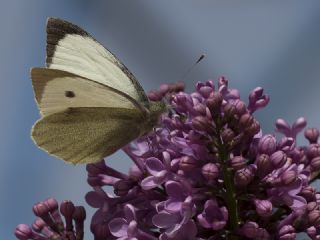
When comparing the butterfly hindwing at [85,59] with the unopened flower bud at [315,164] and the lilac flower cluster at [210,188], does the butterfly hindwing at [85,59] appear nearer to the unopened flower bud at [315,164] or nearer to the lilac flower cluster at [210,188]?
the lilac flower cluster at [210,188]

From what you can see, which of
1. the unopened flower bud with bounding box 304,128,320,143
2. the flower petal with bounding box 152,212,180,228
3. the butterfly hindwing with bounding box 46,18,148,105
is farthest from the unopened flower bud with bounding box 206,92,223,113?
the unopened flower bud with bounding box 304,128,320,143

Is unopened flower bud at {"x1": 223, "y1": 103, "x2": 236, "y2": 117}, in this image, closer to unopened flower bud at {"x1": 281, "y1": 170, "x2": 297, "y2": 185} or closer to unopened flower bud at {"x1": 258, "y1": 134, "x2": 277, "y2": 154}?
unopened flower bud at {"x1": 258, "y1": 134, "x2": 277, "y2": 154}

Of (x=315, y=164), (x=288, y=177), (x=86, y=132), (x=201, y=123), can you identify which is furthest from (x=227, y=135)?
(x=86, y=132)

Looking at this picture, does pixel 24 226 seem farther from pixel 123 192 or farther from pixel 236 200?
pixel 236 200

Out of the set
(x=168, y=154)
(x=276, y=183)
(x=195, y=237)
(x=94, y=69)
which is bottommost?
(x=195, y=237)

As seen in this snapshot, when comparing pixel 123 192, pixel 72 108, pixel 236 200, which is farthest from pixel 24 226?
pixel 236 200
